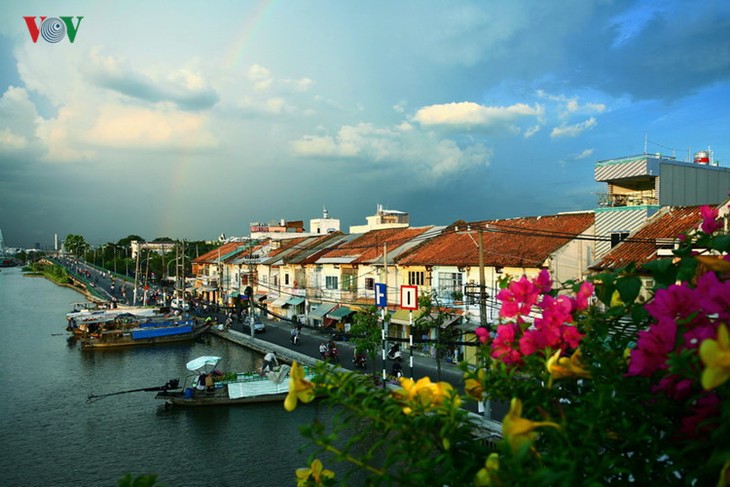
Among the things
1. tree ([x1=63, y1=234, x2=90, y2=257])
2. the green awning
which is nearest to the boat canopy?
the green awning

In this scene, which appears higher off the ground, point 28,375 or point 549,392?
point 549,392

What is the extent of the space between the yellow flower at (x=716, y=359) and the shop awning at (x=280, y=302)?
44839 millimetres

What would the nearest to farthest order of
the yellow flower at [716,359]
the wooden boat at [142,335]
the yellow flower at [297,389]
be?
the yellow flower at [716,359] → the yellow flower at [297,389] → the wooden boat at [142,335]

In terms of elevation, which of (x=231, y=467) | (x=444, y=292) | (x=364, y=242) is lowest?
(x=231, y=467)

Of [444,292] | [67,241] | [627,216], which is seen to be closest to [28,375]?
[444,292]

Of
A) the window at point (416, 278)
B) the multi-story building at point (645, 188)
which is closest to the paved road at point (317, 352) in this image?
the window at point (416, 278)

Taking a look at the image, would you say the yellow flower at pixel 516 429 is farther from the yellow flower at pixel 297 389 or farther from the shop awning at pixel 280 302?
the shop awning at pixel 280 302

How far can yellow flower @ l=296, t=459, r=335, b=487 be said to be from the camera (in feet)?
10.4

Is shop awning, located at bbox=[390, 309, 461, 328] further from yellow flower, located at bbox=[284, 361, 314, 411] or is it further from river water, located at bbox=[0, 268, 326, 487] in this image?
yellow flower, located at bbox=[284, 361, 314, 411]

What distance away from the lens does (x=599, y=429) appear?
2463 mm

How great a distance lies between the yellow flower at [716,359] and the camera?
5.99 feet

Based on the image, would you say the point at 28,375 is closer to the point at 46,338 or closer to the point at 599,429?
Result: the point at 46,338

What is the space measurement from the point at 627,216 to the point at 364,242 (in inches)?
876

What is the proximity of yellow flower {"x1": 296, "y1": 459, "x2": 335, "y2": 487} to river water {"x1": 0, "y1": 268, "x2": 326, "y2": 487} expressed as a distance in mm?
14766
